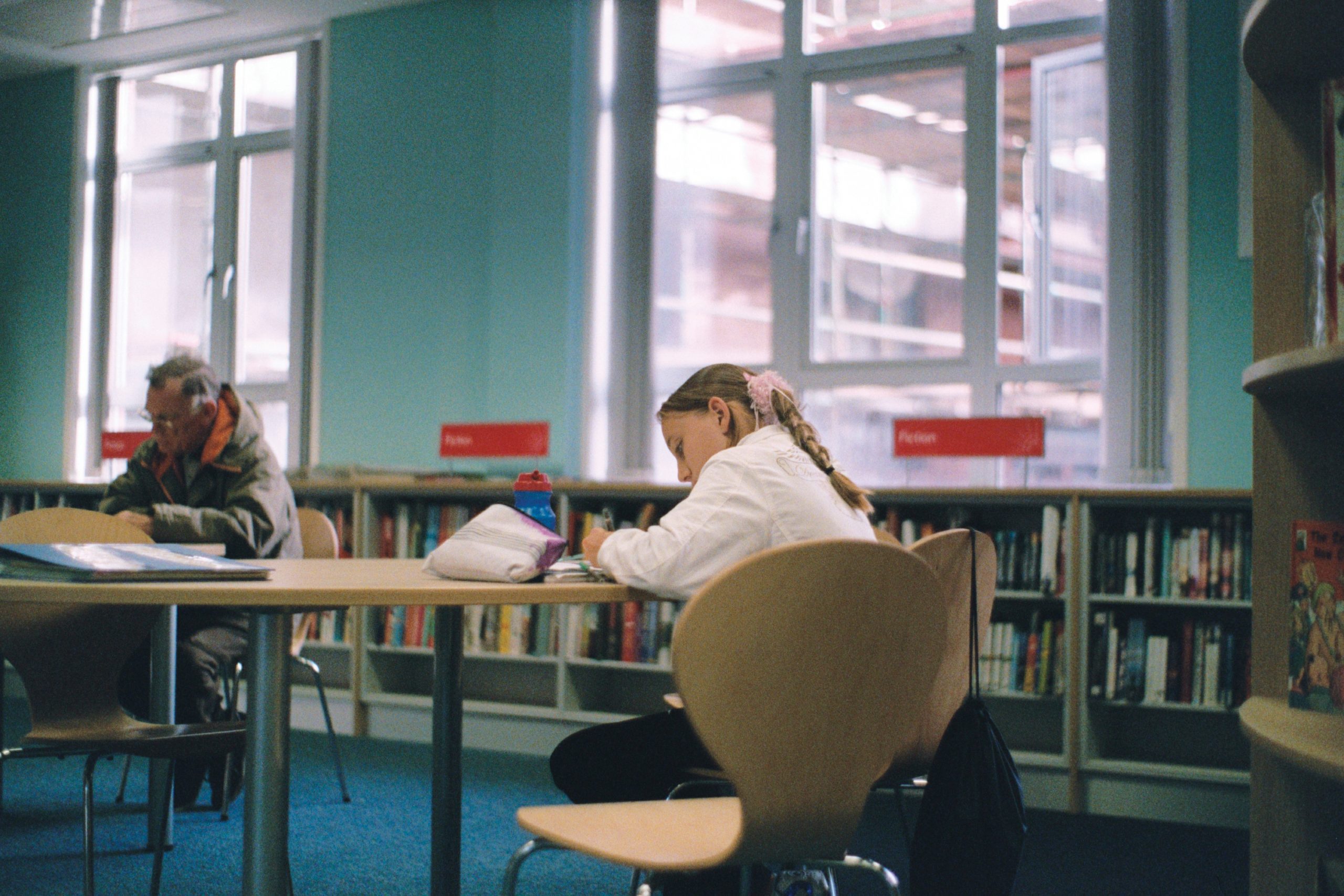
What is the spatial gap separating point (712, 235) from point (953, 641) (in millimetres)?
3357

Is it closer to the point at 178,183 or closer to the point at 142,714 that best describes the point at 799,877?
the point at 142,714

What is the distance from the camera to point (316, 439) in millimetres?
5613

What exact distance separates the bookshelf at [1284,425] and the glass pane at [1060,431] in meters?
3.05

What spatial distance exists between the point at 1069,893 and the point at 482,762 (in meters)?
2.19

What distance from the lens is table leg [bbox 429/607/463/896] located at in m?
2.11

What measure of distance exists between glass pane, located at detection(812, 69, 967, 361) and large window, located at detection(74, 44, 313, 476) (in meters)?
2.47

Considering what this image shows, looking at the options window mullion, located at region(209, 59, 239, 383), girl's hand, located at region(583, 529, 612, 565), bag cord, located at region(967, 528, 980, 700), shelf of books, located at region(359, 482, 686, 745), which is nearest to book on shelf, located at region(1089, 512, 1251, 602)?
shelf of books, located at region(359, 482, 686, 745)

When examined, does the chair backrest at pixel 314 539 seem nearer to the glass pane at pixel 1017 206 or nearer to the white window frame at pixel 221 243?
the white window frame at pixel 221 243

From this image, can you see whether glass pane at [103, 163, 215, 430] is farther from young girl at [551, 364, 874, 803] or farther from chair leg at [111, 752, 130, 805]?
young girl at [551, 364, 874, 803]

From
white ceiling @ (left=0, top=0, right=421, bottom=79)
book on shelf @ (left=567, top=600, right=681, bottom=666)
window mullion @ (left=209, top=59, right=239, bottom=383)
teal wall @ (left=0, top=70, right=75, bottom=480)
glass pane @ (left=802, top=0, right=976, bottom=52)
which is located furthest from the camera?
teal wall @ (left=0, top=70, right=75, bottom=480)

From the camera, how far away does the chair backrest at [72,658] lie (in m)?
2.38

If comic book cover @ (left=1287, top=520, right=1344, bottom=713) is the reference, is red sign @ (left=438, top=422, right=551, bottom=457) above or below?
above

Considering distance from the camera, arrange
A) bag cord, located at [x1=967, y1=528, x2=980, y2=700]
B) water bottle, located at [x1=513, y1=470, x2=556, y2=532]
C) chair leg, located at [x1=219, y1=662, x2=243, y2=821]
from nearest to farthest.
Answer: bag cord, located at [x1=967, y1=528, x2=980, y2=700]
water bottle, located at [x1=513, y1=470, x2=556, y2=532]
chair leg, located at [x1=219, y1=662, x2=243, y2=821]

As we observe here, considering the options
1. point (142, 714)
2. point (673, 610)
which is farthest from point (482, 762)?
point (142, 714)
